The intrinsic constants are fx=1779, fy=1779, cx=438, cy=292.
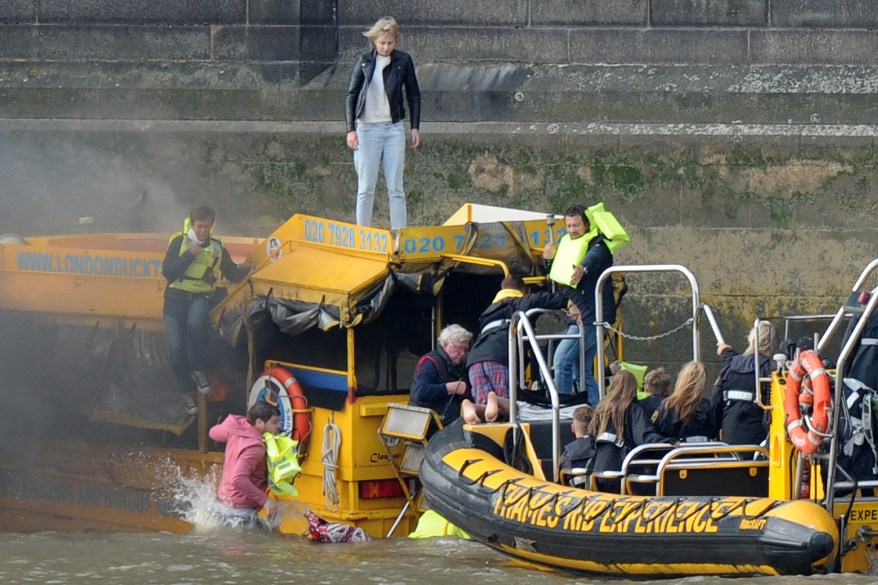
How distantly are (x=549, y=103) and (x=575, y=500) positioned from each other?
531 centimetres

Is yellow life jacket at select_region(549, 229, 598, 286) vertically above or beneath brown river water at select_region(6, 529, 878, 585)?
above

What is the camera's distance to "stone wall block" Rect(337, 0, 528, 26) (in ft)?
46.5

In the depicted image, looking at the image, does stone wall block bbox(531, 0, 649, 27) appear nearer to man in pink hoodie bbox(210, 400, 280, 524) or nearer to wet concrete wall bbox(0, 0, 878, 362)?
wet concrete wall bbox(0, 0, 878, 362)

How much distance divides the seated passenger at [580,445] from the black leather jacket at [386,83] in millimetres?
3125

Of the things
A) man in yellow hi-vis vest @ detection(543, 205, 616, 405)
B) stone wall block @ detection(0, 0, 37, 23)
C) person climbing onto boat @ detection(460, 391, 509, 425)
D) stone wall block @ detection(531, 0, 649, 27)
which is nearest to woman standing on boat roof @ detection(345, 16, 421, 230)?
man in yellow hi-vis vest @ detection(543, 205, 616, 405)

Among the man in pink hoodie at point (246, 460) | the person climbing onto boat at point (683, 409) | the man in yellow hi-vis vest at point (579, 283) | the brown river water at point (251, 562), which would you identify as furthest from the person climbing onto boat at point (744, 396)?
the man in pink hoodie at point (246, 460)

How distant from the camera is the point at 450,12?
46.5 ft

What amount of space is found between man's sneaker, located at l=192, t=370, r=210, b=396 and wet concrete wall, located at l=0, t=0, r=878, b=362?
2.69 metres

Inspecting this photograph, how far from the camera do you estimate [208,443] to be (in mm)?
11688

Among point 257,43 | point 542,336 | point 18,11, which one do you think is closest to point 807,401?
point 542,336

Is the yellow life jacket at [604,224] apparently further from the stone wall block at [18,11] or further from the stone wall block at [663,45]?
the stone wall block at [18,11]

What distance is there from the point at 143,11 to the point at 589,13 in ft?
11.8

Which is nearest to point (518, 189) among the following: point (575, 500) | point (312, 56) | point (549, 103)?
point (549, 103)

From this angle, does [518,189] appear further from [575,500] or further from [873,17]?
[575,500]
